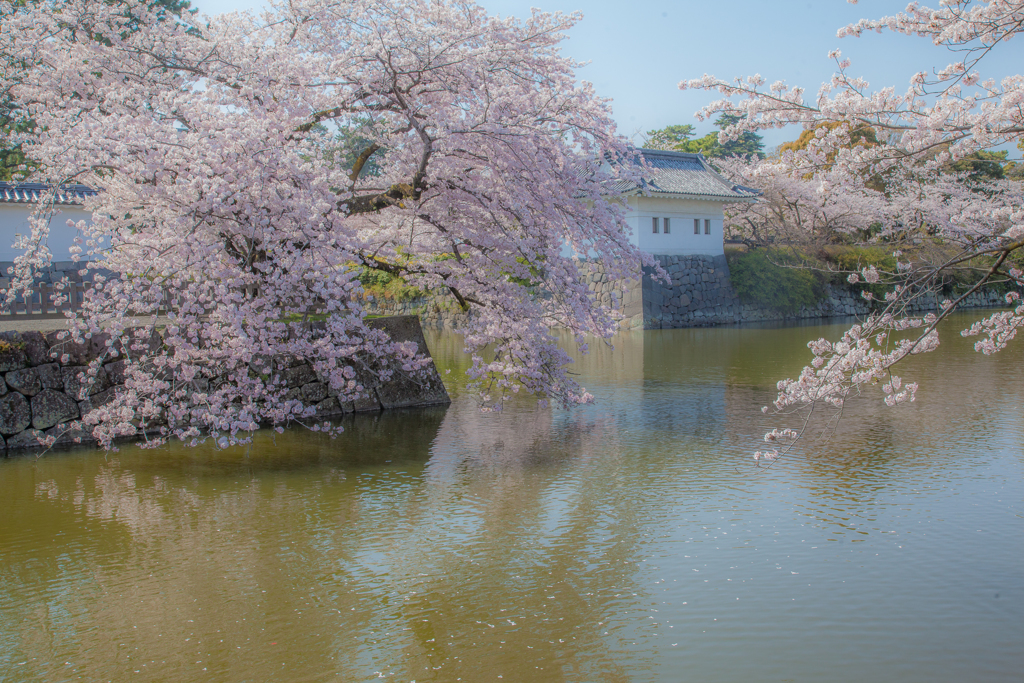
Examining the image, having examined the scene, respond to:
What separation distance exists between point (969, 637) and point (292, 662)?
3.05 metres

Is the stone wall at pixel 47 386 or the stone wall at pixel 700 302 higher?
the stone wall at pixel 700 302

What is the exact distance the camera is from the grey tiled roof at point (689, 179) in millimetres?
24355

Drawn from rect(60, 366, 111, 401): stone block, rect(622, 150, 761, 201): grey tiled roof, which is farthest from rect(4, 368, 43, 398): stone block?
rect(622, 150, 761, 201): grey tiled roof

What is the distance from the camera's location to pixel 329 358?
26.1ft

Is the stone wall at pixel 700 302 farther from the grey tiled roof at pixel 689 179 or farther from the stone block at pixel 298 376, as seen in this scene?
the stone block at pixel 298 376

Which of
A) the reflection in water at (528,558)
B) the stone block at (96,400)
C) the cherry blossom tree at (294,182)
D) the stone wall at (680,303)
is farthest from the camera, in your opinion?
the stone wall at (680,303)

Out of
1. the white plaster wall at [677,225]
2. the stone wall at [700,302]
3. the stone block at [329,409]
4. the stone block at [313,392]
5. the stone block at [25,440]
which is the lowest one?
the stone block at [25,440]

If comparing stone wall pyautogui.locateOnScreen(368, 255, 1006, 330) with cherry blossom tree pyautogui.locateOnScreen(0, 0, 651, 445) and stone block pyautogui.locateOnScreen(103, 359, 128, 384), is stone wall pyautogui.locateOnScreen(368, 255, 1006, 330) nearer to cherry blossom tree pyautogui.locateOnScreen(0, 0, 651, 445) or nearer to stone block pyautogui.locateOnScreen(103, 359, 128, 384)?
cherry blossom tree pyautogui.locateOnScreen(0, 0, 651, 445)

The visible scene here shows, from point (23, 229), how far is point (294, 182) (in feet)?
36.7

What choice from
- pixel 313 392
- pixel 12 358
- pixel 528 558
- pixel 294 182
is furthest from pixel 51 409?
pixel 528 558

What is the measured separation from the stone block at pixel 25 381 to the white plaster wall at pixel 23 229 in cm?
813

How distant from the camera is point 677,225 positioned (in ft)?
81.7

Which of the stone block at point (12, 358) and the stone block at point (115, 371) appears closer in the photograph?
the stone block at point (12, 358)

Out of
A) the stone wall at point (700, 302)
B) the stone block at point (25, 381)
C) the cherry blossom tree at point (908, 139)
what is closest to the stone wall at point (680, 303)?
the stone wall at point (700, 302)
